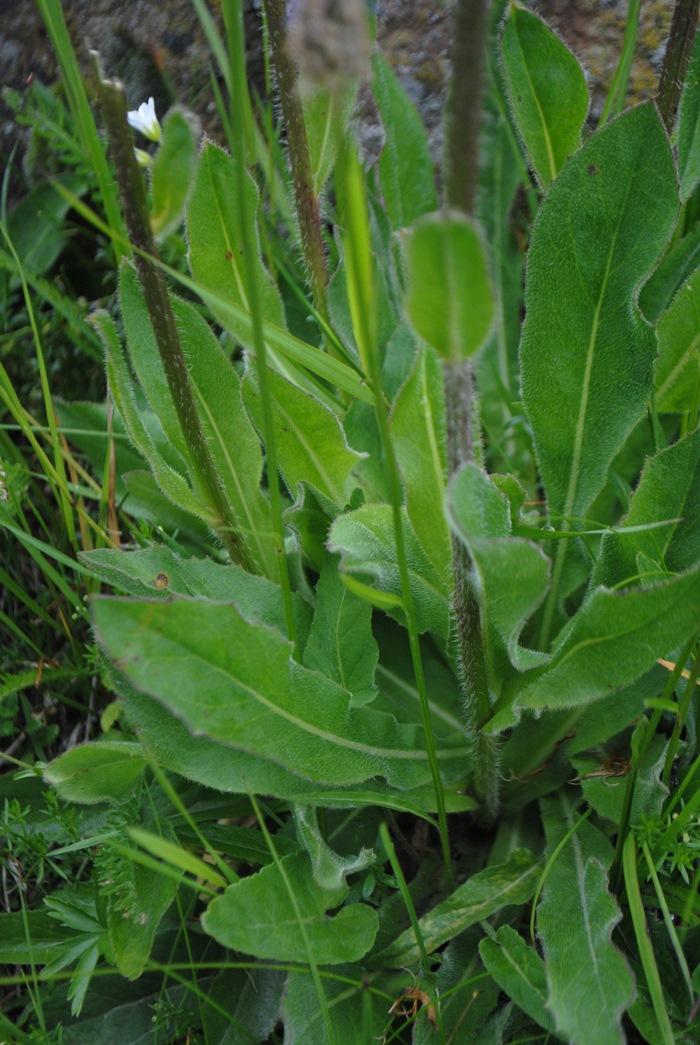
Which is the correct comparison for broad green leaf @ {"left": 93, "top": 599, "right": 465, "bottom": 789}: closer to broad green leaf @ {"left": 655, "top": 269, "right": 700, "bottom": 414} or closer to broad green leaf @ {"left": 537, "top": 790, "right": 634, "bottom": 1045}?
broad green leaf @ {"left": 537, "top": 790, "right": 634, "bottom": 1045}

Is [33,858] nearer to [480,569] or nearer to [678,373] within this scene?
[480,569]

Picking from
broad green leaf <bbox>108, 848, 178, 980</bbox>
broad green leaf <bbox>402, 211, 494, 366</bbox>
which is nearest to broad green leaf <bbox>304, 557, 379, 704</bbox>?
broad green leaf <bbox>108, 848, 178, 980</bbox>

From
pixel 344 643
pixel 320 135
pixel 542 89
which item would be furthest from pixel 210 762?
pixel 542 89

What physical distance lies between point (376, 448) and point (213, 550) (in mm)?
459

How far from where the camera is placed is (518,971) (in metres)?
1.21

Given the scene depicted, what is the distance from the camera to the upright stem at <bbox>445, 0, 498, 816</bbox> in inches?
30.6

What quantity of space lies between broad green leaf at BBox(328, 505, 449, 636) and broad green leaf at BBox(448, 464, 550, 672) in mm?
162

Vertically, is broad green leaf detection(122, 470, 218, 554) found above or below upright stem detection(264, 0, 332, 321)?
below

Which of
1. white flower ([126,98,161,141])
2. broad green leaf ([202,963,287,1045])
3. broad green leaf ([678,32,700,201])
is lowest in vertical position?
broad green leaf ([202,963,287,1045])

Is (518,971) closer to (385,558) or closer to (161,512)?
(385,558)

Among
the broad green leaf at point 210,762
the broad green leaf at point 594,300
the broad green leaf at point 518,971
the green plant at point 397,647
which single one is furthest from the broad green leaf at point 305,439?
the broad green leaf at point 518,971

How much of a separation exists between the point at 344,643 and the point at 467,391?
1.88ft

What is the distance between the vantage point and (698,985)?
1.22 meters

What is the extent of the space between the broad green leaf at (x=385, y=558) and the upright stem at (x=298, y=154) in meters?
0.58
